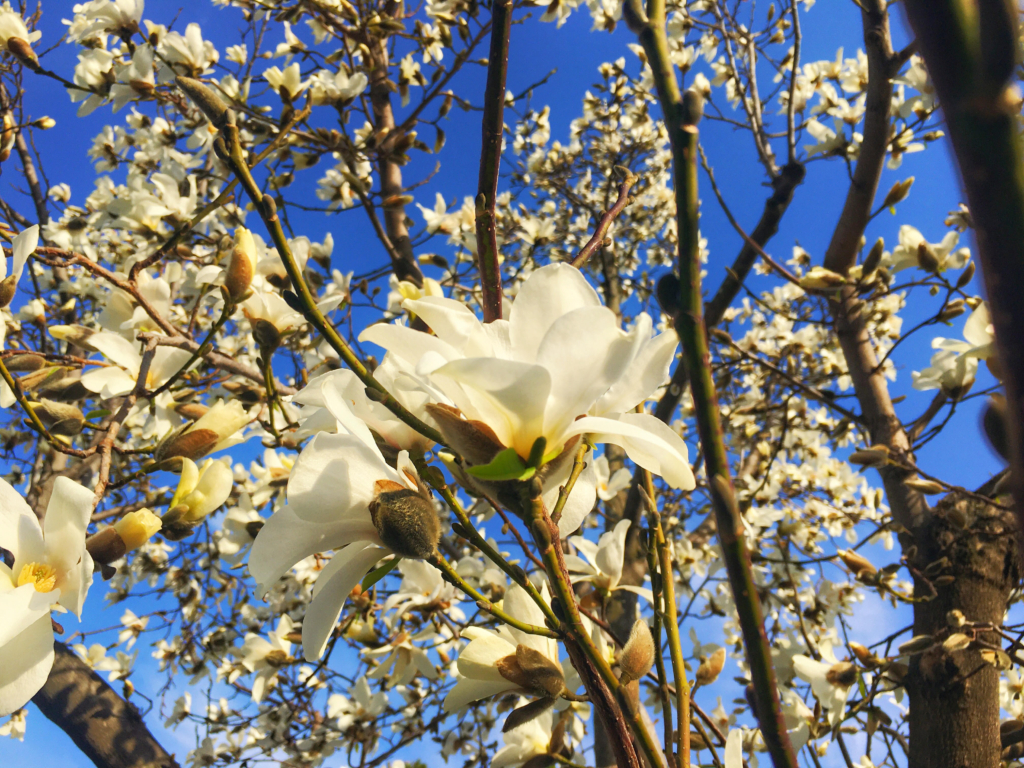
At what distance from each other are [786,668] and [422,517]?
1.15 m

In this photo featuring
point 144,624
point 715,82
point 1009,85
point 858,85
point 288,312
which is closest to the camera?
point 1009,85

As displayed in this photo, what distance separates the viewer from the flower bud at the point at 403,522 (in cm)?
36

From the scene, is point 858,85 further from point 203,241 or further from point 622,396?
point 622,396

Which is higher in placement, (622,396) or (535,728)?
(622,396)

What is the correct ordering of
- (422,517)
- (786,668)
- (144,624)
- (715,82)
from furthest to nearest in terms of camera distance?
(715,82), (144,624), (786,668), (422,517)

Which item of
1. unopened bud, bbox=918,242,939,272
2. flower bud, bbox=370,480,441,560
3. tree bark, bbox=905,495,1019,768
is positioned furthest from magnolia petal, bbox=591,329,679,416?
unopened bud, bbox=918,242,939,272

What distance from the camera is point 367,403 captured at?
0.43 metres

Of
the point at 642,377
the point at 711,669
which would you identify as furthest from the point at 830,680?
the point at 642,377

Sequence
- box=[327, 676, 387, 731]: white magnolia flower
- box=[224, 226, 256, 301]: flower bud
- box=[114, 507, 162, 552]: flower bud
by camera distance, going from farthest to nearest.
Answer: box=[327, 676, 387, 731]: white magnolia flower, box=[224, 226, 256, 301]: flower bud, box=[114, 507, 162, 552]: flower bud

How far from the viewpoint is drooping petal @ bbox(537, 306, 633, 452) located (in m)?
0.33

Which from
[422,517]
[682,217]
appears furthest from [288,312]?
[682,217]

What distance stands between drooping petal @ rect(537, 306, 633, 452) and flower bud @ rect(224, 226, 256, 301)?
609 millimetres

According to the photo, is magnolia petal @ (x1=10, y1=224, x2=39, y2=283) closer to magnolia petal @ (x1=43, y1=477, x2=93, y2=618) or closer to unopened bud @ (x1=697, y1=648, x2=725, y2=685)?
magnolia petal @ (x1=43, y1=477, x2=93, y2=618)

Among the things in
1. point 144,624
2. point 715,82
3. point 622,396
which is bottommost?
point 622,396
